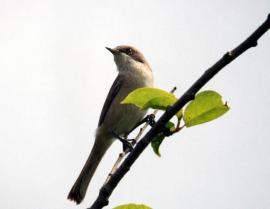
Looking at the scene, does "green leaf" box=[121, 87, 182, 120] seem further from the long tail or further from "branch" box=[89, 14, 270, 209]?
the long tail

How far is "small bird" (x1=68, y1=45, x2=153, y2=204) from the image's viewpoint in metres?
7.84

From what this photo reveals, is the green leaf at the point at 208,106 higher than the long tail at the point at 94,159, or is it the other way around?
the green leaf at the point at 208,106

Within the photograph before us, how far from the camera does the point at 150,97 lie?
260 centimetres

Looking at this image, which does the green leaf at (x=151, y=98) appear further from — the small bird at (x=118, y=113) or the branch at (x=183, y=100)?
the small bird at (x=118, y=113)

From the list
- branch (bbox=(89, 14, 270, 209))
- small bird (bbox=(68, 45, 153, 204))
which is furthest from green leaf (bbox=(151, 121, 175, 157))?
small bird (bbox=(68, 45, 153, 204))

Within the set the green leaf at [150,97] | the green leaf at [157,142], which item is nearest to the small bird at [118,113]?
the green leaf at [157,142]

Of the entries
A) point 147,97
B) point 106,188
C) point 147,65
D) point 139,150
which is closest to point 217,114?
point 147,97

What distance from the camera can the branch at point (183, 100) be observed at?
1830 millimetres

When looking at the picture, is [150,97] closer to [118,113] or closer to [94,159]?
[118,113]

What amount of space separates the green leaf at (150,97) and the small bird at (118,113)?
15.9 ft

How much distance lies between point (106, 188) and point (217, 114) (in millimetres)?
779

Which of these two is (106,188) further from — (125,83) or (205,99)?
(125,83)

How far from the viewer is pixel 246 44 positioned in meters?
1.84

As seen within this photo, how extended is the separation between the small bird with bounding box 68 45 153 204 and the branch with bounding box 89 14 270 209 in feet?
16.9
